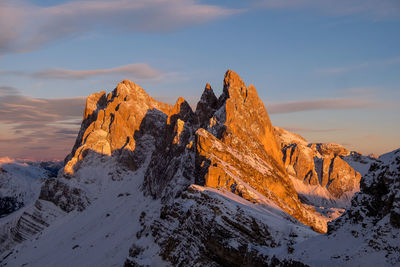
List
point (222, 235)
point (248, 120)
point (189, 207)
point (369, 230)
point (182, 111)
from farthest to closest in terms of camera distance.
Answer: point (182, 111) < point (248, 120) < point (189, 207) < point (222, 235) < point (369, 230)

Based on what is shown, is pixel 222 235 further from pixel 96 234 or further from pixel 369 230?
pixel 96 234

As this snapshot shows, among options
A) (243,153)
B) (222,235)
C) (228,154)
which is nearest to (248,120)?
(243,153)

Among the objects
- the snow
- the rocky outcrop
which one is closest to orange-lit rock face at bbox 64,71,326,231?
the snow

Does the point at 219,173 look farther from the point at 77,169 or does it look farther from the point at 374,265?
the point at 77,169

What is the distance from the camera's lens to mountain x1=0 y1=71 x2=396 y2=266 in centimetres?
6669

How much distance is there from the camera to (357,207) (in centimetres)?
4959

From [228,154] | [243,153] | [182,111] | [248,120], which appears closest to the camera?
[228,154]

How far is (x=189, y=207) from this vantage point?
246 ft

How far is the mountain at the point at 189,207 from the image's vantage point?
66688 millimetres

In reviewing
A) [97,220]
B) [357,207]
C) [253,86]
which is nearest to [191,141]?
[253,86]

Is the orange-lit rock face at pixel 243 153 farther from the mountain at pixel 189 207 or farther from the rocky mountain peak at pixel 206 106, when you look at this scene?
the rocky mountain peak at pixel 206 106

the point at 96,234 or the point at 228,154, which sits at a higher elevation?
the point at 228,154

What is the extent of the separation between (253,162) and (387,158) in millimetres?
65003

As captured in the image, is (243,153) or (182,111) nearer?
(243,153)
